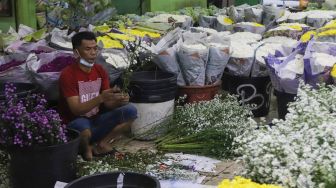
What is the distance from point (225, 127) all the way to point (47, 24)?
393cm

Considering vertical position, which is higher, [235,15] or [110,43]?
[110,43]

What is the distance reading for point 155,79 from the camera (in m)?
5.60

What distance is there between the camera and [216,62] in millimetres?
5910

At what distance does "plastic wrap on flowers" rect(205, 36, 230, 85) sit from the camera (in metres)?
5.90

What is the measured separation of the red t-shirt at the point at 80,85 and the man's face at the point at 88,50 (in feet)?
0.45

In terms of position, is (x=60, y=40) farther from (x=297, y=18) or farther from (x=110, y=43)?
(x=297, y=18)

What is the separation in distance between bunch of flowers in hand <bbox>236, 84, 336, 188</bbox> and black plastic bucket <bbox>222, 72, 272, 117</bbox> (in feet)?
10.1

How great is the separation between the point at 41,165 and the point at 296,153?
1.94 meters

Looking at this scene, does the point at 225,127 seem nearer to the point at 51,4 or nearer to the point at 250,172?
the point at 250,172

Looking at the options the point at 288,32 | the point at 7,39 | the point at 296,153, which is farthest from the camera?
the point at 288,32

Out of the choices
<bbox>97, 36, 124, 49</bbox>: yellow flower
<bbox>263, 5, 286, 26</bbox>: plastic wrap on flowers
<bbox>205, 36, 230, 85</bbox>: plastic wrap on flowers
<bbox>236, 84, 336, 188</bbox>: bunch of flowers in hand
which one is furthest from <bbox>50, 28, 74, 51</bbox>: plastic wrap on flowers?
<bbox>263, 5, 286, 26</bbox>: plastic wrap on flowers

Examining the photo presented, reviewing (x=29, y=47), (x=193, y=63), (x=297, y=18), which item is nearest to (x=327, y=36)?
(x=193, y=63)

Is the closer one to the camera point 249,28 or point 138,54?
point 138,54

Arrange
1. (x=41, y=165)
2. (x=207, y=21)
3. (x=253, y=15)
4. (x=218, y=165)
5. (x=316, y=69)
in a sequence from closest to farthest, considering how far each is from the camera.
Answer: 1. (x=41, y=165)
2. (x=218, y=165)
3. (x=316, y=69)
4. (x=207, y=21)
5. (x=253, y=15)
